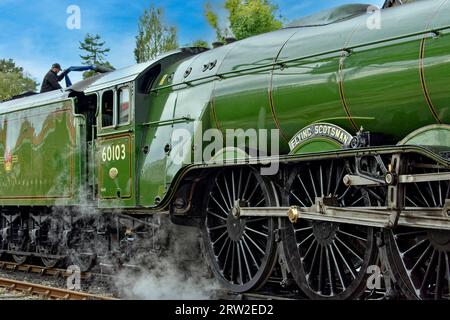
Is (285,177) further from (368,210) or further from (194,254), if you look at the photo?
(194,254)

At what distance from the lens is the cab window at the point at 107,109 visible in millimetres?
9523

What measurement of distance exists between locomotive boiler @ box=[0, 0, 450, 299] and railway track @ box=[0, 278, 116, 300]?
1079 mm

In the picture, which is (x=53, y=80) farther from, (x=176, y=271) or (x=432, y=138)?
(x=432, y=138)

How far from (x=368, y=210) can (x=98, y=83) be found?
5.66 meters

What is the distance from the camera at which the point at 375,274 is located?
5758 mm

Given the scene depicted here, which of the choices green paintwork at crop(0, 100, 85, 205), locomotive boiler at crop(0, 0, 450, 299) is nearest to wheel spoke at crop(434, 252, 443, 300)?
locomotive boiler at crop(0, 0, 450, 299)

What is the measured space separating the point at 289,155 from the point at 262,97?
1.05 metres

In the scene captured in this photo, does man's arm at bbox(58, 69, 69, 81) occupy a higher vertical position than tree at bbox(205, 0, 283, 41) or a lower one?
lower

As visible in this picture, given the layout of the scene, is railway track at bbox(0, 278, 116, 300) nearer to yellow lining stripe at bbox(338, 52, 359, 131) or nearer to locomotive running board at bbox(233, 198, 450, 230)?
locomotive running board at bbox(233, 198, 450, 230)

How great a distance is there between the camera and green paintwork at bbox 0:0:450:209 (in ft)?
18.1

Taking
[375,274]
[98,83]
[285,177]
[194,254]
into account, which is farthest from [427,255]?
[98,83]

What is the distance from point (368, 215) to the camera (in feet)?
18.2

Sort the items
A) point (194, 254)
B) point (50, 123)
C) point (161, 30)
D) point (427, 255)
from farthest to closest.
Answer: point (161, 30) < point (50, 123) < point (194, 254) < point (427, 255)

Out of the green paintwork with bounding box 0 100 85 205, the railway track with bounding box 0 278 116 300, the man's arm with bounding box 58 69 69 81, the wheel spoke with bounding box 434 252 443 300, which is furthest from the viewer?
the man's arm with bounding box 58 69 69 81
